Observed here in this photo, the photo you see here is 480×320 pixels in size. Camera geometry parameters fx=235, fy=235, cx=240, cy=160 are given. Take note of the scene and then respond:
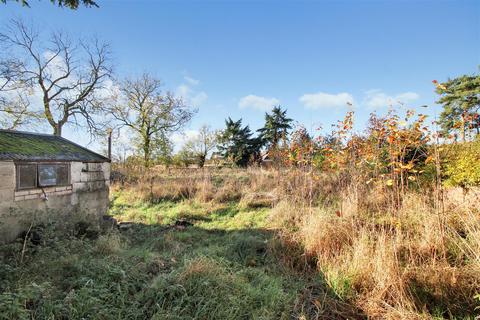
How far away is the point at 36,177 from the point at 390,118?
6.79 metres

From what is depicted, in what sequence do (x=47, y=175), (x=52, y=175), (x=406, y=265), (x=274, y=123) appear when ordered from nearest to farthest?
(x=406, y=265)
(x=47, y=175)
(x=52, y=175)
(x=274, y=123)

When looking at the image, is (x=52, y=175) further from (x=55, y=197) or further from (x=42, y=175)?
(x=55, y=197)

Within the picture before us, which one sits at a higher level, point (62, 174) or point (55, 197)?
point (62, 174)

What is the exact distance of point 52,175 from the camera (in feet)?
17.4

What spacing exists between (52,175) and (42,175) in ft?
0.80

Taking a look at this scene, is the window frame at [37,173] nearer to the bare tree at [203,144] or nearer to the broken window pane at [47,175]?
the broken window pane at [47,175]

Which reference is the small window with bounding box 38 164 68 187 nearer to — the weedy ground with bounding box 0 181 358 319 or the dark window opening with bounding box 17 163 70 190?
the dark window opening with bounding box 17 163 70 190

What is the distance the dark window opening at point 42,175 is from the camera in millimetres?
4668

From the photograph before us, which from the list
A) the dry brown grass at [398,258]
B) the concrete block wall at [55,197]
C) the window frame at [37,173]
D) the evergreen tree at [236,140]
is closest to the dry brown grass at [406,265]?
the dry brown grass at [398,258]

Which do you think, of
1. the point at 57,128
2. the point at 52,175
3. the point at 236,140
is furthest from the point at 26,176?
the point at 236,140

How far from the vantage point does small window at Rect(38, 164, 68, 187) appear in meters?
5.05

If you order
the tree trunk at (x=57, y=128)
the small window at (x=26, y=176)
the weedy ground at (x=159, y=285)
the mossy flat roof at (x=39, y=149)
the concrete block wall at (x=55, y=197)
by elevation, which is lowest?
the weedy ground at (x=159, y=285)

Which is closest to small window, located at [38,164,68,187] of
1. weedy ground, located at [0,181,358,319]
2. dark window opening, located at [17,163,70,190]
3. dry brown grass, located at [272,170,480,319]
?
dark window opening, located at [17,163,70,190]

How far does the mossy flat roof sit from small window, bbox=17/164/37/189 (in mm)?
168
